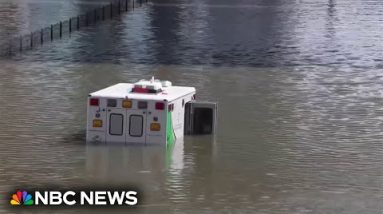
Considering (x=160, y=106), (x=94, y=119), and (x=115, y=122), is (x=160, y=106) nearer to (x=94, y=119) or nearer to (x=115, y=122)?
(x=115, y=122)

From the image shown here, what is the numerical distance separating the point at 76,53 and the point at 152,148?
896 inches

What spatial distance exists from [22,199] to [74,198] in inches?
44.3

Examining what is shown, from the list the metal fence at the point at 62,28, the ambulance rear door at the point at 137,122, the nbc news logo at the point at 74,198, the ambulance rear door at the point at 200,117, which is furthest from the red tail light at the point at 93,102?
the metal fence at the point at 62,28

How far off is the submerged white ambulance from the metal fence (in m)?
21.6

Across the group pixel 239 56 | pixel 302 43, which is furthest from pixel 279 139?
pixel 302 43

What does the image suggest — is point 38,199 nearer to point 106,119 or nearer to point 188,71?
point 106,119

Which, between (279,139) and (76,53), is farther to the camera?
(76,53)

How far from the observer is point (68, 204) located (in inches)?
890

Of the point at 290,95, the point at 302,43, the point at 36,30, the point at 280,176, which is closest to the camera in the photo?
the point at 280,176

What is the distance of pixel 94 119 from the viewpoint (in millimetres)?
28609

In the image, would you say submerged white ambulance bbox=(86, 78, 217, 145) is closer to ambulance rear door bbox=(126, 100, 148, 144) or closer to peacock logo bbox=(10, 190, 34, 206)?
ambulance rear door bbox=(126, 100, 148, 144)

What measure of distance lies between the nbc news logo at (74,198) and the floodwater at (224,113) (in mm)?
350

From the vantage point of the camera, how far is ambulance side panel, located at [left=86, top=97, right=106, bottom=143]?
28375mm

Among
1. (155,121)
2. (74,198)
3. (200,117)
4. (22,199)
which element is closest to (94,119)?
(155,121)
